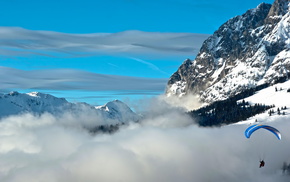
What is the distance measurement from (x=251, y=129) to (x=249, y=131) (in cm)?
172

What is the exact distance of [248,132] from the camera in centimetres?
13612

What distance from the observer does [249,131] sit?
448ft

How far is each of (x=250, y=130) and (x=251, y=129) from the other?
1.32 meters

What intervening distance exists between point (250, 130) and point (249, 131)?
524 mm

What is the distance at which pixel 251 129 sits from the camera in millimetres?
137750

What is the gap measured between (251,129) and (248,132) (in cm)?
237

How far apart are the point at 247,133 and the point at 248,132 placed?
0.66m

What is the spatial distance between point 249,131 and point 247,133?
132 cm

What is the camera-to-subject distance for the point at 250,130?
448 ft
